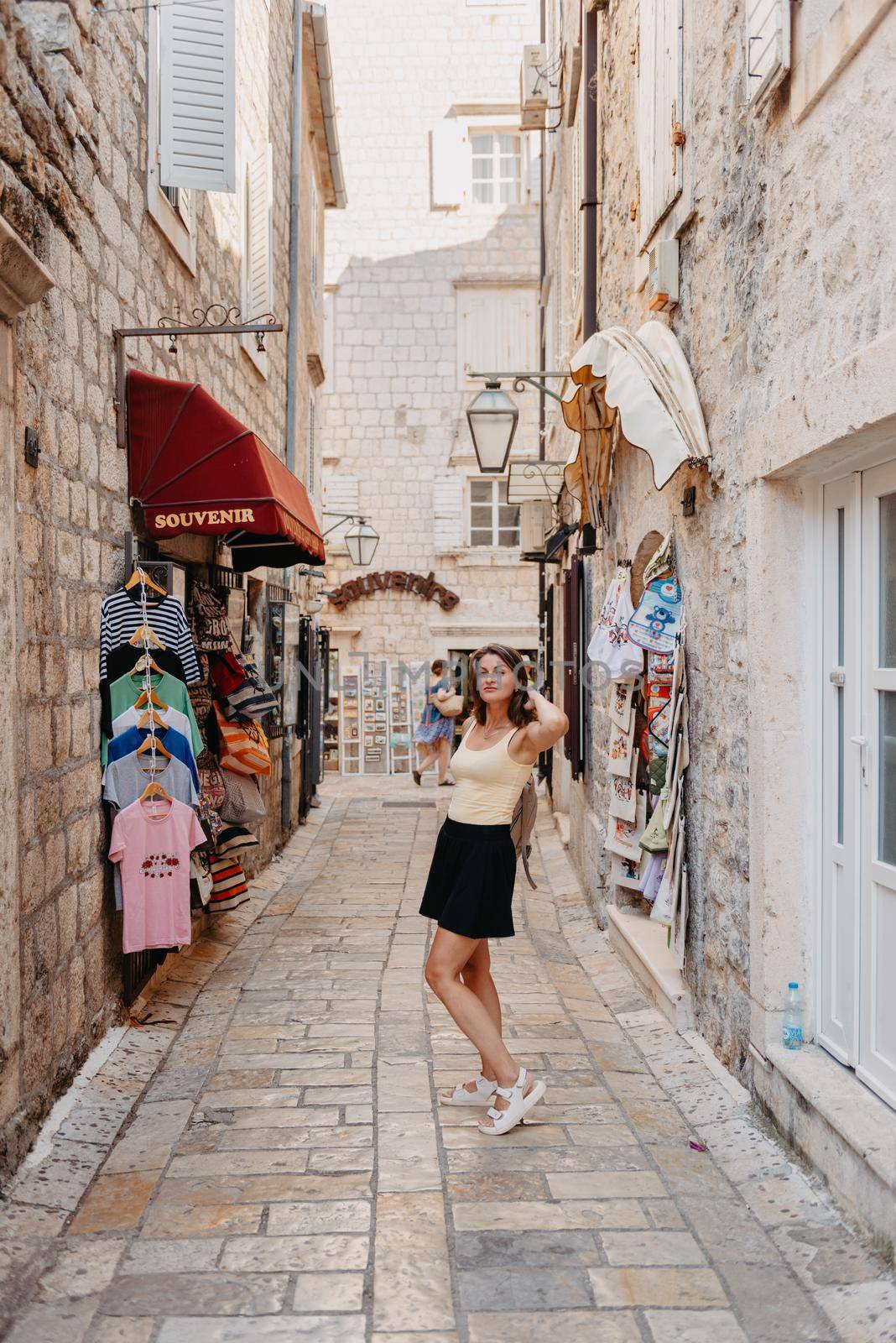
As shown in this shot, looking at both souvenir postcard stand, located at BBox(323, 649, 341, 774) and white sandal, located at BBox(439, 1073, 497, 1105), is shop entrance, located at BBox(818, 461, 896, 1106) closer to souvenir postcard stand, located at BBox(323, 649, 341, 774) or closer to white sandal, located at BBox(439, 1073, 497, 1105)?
white sandal, located at BBox(439, 1073, 497, 1105)

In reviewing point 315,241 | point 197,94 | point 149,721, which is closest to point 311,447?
point 315,241

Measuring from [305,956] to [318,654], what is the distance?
306 inches

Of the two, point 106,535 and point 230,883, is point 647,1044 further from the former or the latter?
point 106,535

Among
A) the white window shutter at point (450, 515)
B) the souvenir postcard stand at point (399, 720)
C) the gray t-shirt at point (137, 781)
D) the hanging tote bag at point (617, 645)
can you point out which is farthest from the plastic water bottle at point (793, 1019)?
the white window shutter at point (450, 515)

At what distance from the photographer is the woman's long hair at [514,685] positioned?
4.15 m

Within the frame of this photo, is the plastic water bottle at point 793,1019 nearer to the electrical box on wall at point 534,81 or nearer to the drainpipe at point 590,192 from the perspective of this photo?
the drainpipe at point 590,192

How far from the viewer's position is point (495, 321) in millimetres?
20375

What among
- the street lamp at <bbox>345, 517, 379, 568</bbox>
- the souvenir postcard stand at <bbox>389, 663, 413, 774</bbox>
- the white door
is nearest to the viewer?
the white door

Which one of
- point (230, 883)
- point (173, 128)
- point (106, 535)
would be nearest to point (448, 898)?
point (106, 535)

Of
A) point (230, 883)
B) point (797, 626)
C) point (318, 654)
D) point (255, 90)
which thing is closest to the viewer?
point (797, 626)

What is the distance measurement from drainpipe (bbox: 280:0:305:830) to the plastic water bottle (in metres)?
7.49

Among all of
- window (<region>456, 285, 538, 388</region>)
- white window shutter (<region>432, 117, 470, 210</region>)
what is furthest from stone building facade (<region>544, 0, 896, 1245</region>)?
white window shutter (<region>432, 117, 470, 210</region>)

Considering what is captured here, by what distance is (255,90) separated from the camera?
9438 mm

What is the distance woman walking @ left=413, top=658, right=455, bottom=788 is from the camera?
609 inches
